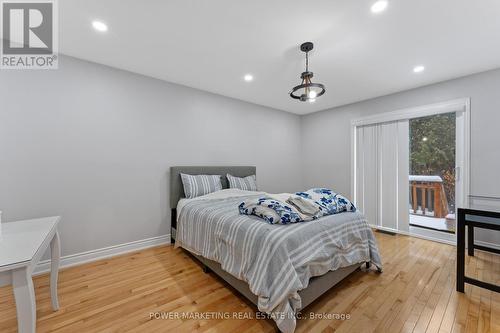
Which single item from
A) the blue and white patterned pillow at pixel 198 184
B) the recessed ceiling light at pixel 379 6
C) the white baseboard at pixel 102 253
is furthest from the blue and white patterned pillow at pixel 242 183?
the recessed ceiling light at pixel 379 6

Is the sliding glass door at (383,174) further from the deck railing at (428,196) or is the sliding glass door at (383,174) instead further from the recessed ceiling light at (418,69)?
the recessed ceiling light at (418,69)

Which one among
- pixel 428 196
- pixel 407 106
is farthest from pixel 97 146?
pixel 428 196

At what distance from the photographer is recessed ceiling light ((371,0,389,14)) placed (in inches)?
63.7

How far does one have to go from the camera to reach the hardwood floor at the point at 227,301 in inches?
59.3

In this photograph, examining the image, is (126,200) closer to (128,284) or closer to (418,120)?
(128,284)

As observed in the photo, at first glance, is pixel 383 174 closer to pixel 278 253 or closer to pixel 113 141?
pixel 278 253

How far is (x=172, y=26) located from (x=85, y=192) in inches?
85.0

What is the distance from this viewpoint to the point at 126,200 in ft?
9.02

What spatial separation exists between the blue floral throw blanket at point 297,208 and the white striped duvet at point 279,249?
61 mm

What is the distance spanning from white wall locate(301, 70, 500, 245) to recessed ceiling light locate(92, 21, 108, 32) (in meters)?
4.06

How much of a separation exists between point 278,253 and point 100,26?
2571 mm

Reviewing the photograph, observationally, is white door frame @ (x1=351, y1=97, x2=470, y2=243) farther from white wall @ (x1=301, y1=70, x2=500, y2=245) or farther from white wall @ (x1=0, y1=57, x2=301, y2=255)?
white wall @ (x1=0, y1=57, x2=301, y2=255)

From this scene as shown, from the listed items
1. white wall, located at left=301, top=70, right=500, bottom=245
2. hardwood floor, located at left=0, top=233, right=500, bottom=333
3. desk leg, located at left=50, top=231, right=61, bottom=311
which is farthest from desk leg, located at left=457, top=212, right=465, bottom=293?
desk leg, located at left=50, top=231, right=61, bottom=311

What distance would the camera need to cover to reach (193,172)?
128 inches
